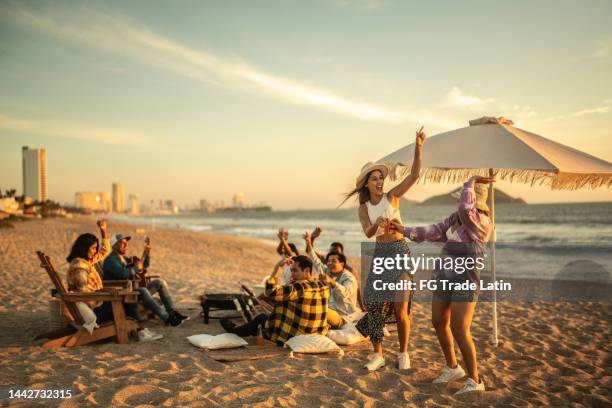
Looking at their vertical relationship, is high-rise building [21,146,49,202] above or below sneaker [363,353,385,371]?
above

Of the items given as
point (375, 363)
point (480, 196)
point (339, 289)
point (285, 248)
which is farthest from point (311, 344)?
point (480, 196)

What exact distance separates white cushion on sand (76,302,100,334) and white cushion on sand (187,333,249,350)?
1.04m

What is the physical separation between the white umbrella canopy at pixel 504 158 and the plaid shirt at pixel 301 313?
1.51 metres

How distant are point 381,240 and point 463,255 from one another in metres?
0.76

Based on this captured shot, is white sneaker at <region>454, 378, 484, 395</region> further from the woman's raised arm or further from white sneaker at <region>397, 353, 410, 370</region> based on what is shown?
the woman's raised arm

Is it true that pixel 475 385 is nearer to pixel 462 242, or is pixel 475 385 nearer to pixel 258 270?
pixel 462 242

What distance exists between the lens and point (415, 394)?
3.72 m

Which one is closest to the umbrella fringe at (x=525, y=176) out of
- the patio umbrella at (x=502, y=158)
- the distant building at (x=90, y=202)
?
→ the patio umbrella at (x=502, y=158)

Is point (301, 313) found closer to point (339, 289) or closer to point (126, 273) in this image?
point (339, 289)

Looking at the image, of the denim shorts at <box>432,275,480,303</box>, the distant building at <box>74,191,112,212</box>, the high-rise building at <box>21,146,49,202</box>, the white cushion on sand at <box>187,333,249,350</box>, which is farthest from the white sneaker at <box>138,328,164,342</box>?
the distant building at <box>74,191,112,212</box>

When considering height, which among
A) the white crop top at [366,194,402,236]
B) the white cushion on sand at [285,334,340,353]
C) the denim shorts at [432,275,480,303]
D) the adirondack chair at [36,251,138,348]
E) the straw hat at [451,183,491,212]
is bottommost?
the white cushion on sand at [285,334,340,353]

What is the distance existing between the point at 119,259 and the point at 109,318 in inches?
46.2

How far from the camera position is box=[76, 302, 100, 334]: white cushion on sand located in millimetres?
4953

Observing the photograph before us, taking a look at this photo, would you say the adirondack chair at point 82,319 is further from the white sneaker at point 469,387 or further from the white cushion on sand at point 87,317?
the white sneaker at point 469,387
